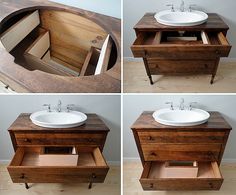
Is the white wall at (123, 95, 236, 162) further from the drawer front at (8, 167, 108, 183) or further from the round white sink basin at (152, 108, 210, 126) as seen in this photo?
the drawer front at (8, 167, 108, 183)

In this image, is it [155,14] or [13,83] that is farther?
[155,14]

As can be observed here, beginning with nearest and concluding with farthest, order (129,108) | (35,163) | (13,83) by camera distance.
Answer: (13,83), (35,163), (129,108)

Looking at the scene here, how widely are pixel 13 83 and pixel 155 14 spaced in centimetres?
92

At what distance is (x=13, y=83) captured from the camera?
3.51ft

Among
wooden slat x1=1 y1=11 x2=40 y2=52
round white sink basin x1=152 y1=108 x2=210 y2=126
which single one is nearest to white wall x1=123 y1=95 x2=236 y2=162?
round white sink basin x1=152 y1=108 x2=210 y2=126

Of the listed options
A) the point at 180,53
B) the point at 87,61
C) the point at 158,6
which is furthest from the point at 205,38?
the point at 87,61

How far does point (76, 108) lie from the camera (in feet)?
4.89

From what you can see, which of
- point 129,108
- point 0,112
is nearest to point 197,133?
point 129,108

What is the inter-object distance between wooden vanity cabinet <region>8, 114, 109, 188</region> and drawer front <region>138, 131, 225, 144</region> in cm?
21

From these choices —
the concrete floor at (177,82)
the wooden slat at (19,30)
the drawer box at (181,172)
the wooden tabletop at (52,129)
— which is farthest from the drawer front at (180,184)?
the wooden slat at (19,30)

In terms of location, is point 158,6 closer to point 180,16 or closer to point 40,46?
point 180,16

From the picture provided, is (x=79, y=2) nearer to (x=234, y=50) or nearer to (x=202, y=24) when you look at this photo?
(x=202, y=24)

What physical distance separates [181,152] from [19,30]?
102 centimetres

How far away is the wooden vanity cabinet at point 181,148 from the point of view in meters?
1.35
